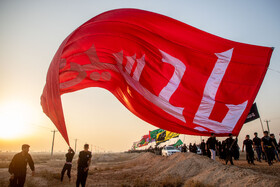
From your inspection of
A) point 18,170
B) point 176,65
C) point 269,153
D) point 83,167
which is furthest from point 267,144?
point 18,170

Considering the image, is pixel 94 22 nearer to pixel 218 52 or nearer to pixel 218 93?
pixel 218 52

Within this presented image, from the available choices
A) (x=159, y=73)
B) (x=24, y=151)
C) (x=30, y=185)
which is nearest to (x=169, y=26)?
(x=159, y=73)

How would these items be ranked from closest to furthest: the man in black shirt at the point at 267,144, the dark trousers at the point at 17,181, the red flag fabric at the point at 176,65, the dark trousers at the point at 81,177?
the red flag fabric at the point at 176,65
the dark trousers at the point at 17,181
the dark trousers at the point at 81,177
the man in black shirt at the point at 267,144

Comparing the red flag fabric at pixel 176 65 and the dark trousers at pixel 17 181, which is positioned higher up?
the red flag fabric at pixel 176 65

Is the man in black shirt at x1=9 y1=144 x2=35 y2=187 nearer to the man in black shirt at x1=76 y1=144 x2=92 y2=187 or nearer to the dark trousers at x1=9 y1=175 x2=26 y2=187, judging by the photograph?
the dark trousers at x1=9 y1=175 x2=26 y2=187

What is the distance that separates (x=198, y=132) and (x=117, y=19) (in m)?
3.43

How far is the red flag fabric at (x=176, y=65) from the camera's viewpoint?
4.32 m

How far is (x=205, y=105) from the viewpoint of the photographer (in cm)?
449

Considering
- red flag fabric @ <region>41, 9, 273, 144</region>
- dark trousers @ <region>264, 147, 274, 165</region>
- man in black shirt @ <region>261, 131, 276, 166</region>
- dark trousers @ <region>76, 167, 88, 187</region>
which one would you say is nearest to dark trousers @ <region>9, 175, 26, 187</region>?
dark trousers @ <region>76, 167, 88, 187</region>

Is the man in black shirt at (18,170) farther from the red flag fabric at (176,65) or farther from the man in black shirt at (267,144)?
the man in black shirt at (267,144)

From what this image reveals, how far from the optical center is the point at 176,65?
4.53 metres

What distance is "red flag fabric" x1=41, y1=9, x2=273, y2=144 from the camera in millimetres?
4316

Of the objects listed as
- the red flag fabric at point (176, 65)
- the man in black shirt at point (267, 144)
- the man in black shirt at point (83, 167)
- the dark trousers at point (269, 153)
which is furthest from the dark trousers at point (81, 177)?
the dark trousers at point (269, 153)

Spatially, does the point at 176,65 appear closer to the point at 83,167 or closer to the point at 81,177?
the point at 83,167
